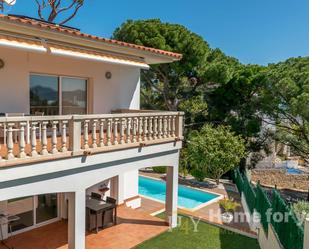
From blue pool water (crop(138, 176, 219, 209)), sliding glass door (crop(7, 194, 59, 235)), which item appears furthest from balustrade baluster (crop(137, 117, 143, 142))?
blue pool water (crop(138, 176, 219, 209))

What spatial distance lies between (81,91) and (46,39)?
6019mm

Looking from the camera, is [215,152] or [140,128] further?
[215,152]

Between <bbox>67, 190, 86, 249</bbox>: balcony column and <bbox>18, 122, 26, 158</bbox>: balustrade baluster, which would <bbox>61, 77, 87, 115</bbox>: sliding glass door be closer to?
<bbox>67, 190, 86, 249</bbox>: balcony column

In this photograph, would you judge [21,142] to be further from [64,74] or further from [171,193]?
[171,193]

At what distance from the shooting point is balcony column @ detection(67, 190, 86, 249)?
1337 cm

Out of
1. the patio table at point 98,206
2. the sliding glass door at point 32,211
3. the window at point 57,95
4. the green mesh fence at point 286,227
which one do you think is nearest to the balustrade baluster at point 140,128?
the window at point 57,95

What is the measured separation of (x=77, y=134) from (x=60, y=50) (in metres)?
4.55

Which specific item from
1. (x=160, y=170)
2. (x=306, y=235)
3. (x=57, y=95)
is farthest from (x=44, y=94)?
(x=160, y=170)

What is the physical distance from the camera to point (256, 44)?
73000 mm

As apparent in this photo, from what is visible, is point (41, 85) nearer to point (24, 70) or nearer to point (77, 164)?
point (24, 70)

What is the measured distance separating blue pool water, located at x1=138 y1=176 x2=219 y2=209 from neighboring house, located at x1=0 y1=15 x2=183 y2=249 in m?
5.34

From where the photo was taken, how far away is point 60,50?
47.0 feet

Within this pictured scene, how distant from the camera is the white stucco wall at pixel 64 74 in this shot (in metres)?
15.4

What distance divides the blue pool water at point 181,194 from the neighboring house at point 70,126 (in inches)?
210
